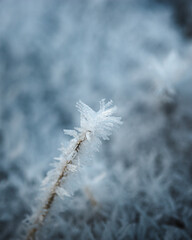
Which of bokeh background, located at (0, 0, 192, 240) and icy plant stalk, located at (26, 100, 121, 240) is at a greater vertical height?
bokeh background, located at (0, 0, 192, 240)

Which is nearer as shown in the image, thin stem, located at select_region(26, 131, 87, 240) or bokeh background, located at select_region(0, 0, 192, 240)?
→ thin stem, located at select_region(26, 131, 87, 240)

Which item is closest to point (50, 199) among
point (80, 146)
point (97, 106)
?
point (80, 146)

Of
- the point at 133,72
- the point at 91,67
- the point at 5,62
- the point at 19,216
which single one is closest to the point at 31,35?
the point at 5,62

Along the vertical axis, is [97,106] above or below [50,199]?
above

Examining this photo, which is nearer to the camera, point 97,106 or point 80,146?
point 80,146

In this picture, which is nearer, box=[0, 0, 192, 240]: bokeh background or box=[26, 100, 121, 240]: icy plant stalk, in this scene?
box=[26, 100, 121, 240]: icy plant stalk

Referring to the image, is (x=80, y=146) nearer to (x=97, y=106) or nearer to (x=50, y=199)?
(x=50, y=199)

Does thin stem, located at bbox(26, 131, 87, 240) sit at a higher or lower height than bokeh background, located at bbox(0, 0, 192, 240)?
lower
